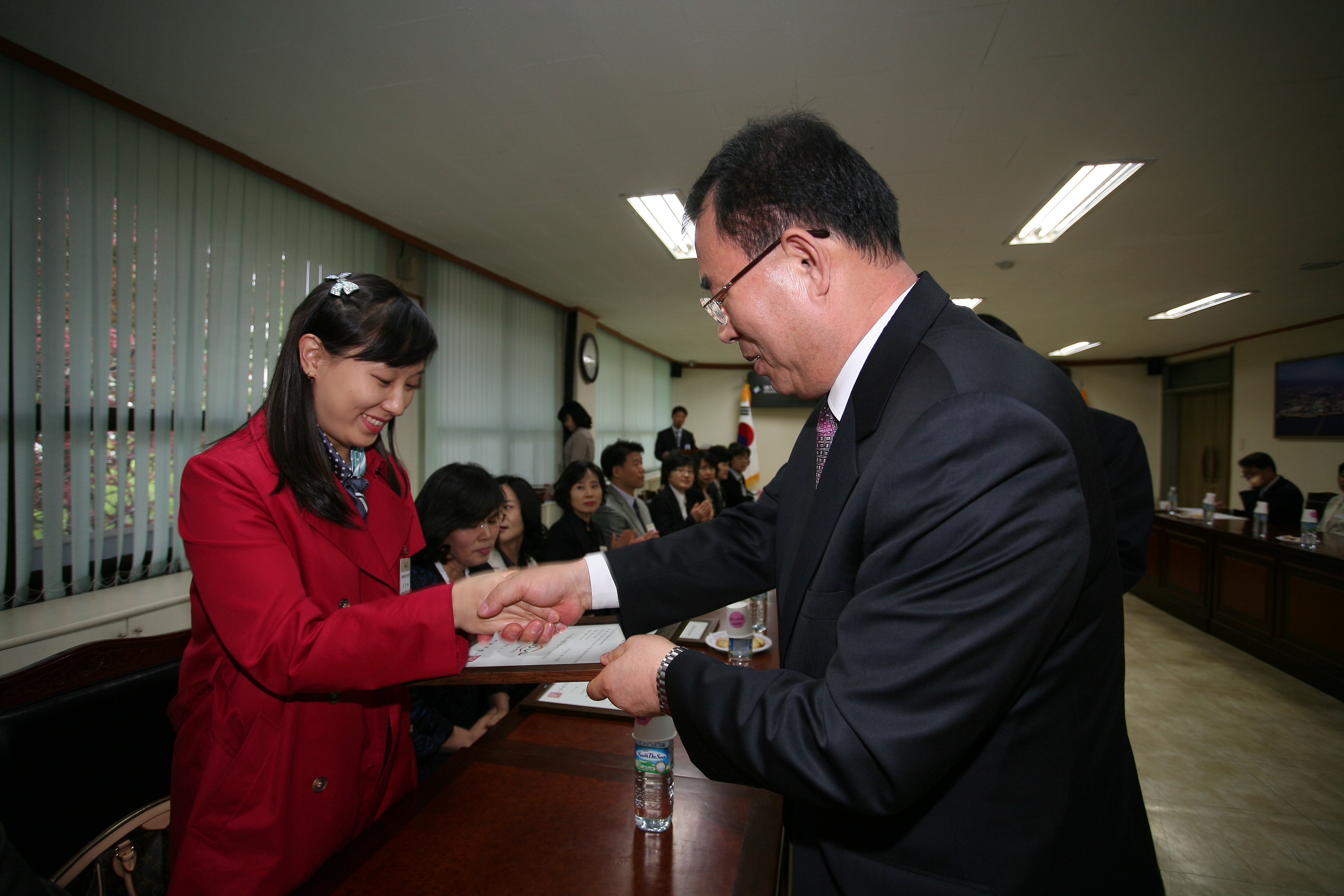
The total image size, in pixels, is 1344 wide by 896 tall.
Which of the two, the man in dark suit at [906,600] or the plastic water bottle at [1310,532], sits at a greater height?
the man in dark suit at [906,600]

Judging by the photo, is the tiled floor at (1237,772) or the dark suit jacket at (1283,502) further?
the dark suit jacket at (1283,502)

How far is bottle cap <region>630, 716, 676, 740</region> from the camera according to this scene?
3.71ft

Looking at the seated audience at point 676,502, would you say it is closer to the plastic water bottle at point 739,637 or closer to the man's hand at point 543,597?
the plastic water bottle at point 739,637

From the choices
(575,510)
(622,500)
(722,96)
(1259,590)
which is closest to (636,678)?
(722,96)

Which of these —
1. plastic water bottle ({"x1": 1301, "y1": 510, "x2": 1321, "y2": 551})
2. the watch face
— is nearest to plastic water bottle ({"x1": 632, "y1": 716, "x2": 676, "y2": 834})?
plastic water bottle ({"x1": 1301, "y1": 510, "x2": 1321, "y2": 551})

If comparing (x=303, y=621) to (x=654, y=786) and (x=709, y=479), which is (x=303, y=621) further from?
(x=709, y=479)

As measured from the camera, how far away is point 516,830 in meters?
1.06

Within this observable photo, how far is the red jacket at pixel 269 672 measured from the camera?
0.99 metres

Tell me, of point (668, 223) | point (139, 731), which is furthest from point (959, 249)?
point (139, 731)

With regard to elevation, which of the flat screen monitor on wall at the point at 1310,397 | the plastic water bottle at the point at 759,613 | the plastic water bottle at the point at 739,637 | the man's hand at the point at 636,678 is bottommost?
the plastic water bottle at the point at 759,613

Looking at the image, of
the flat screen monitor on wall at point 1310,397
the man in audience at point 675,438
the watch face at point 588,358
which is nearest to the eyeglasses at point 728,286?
the watch face at point 588,358

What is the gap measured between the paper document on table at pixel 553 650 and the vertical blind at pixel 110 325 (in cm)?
229

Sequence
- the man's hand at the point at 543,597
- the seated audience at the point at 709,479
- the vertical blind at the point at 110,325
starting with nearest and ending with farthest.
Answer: the man's hand at the point at 543,597 → the vertical blind at the point at 110,325 → the seated audience at the point at 709,479

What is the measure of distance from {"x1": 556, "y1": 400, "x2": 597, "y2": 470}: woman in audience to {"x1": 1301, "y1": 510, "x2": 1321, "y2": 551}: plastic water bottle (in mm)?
5544
